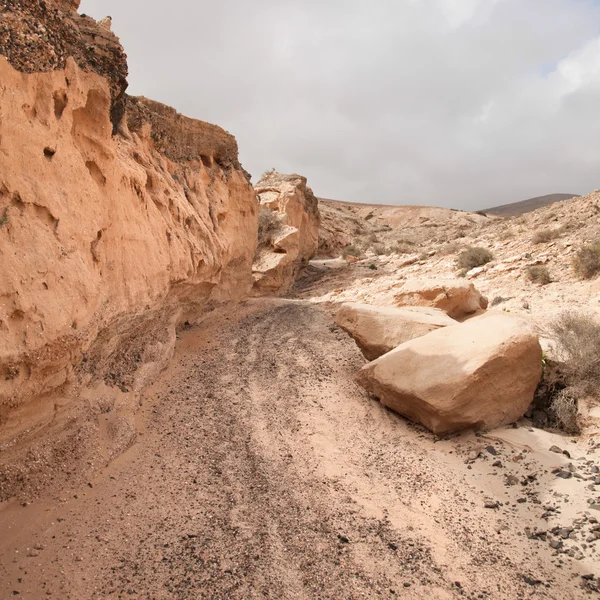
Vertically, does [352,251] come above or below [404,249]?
below

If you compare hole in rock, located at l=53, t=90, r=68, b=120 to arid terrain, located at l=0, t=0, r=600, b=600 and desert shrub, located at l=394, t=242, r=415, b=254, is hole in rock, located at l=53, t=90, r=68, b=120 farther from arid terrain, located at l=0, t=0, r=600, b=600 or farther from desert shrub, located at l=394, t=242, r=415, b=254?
desert shrub, located at l=394, t=242, r=415, b=254

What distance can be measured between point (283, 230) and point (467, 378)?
10355 mm

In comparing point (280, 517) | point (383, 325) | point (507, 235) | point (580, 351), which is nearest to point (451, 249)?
point (507, 235)

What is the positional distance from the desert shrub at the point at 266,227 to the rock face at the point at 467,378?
9.20 meters

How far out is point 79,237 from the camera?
3928 mm

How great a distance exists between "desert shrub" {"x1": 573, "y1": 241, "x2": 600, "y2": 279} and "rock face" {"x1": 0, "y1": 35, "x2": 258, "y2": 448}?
778 centimetres

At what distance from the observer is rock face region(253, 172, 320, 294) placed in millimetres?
13656

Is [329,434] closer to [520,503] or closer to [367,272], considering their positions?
[520,503]

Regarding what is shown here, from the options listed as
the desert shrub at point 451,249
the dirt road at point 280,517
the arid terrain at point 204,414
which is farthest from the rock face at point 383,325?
the desert shrub at point 451,249

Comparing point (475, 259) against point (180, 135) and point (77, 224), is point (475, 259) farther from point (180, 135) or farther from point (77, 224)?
point (77, 224)

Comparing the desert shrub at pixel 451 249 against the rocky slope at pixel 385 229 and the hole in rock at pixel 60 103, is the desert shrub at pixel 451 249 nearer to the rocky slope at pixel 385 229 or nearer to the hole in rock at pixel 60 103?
the rocky slope at pixel 385 229

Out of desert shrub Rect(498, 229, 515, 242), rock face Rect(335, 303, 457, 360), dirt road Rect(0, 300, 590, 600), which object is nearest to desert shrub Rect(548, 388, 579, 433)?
dirt road Rect(0, 300, 590, 600)

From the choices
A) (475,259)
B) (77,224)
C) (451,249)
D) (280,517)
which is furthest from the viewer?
(451,249)

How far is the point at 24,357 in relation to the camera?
10.3ft
